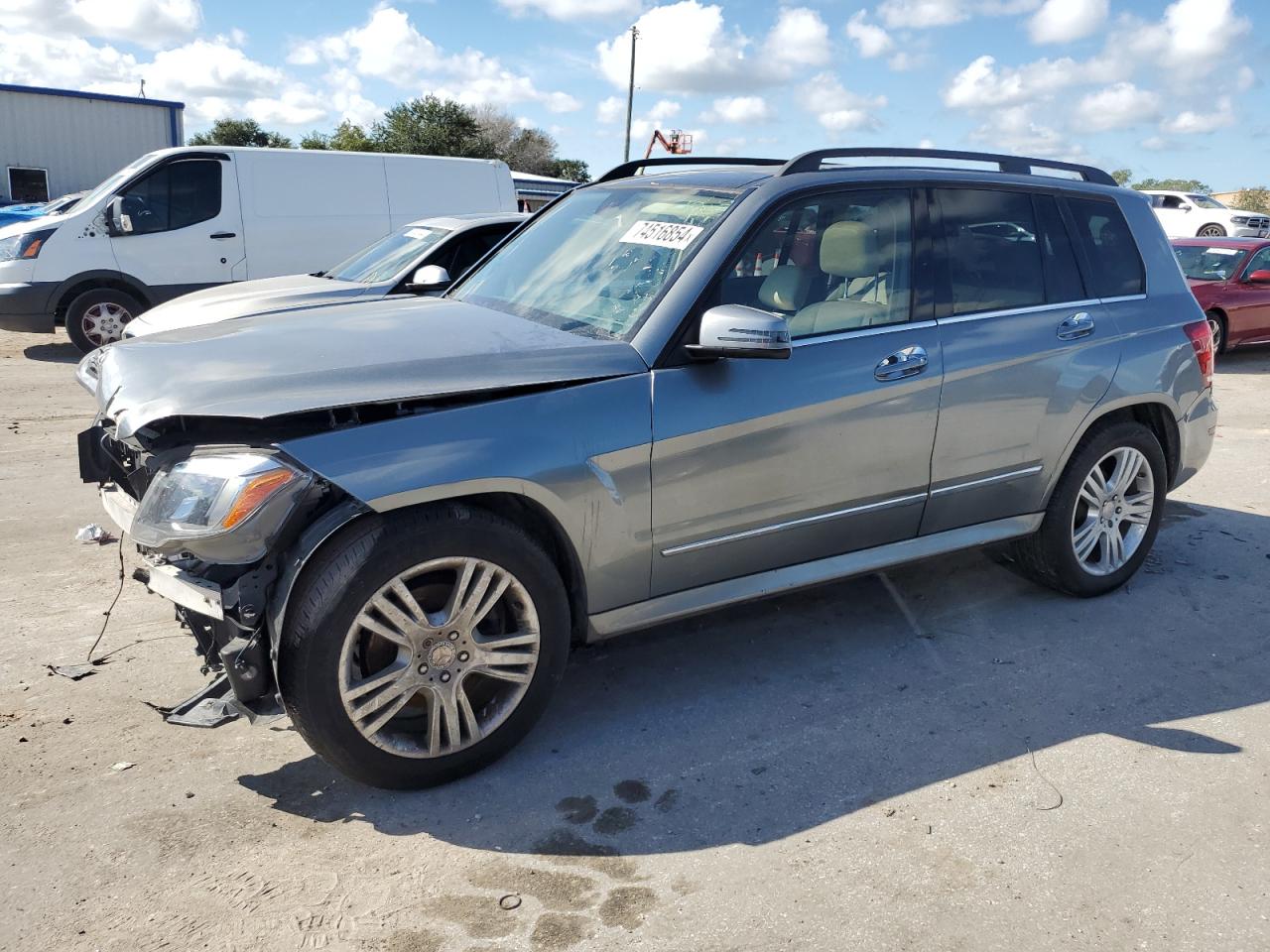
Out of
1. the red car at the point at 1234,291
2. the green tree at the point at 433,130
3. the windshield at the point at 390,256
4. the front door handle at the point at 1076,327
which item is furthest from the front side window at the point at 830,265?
the green tree at the point at 433,130

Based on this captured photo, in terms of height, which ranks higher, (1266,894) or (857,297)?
(857,297)

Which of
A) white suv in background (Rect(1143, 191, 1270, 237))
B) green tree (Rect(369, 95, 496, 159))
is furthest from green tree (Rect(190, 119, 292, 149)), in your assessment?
white suv in background (Rect(1143, 191, 1270, 237))

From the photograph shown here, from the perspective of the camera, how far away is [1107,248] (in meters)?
4.72

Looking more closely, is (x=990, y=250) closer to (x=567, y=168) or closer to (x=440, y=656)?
(x=440, y=656)

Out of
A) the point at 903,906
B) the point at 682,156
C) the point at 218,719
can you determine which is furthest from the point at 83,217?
the point at 903,906

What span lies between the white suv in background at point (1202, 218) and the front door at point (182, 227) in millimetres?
23686

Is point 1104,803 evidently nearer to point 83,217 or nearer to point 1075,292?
point 1075,292

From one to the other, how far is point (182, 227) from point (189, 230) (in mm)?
73

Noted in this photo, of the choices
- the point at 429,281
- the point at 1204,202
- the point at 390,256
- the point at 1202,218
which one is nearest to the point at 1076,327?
the point at 429,281

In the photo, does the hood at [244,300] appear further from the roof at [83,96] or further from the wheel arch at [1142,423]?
the roof at [83,96]

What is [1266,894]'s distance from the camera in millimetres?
2836

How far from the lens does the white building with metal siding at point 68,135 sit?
94.3ft

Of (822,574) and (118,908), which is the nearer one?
(118,908)

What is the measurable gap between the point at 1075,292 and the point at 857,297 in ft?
4.00
